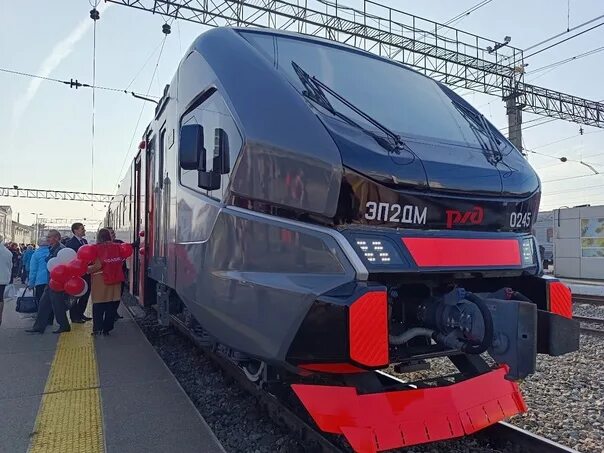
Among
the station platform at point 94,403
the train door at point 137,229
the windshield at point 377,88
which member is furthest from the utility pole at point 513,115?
the station platform at point 94,403

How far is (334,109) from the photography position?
3049mm

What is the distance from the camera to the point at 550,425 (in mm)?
3932

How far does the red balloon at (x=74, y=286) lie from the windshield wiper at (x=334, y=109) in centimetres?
573

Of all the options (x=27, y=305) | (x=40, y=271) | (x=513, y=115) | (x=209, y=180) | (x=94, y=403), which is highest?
(x=513, y=115)

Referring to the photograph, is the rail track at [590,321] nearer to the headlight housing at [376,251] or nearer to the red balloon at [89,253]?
the headlight housing at [376,251]

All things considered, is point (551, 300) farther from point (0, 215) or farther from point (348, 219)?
point (0, 215)

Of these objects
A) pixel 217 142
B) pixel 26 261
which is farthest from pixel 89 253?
pixel 26 261

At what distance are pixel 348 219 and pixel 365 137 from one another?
529mm

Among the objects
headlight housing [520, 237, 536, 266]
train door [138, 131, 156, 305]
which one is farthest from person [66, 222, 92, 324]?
headlight housing [520, 237, 536, 266]

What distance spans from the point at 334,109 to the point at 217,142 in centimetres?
83

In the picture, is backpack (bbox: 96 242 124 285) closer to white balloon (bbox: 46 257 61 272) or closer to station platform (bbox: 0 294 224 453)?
white balloon (bbox: 46 257 61 272)

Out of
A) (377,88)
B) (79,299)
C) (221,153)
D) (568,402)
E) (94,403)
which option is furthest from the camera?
(79,299)

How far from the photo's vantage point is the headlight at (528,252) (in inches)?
131

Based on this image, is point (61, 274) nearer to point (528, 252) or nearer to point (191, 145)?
point (191, 145)
